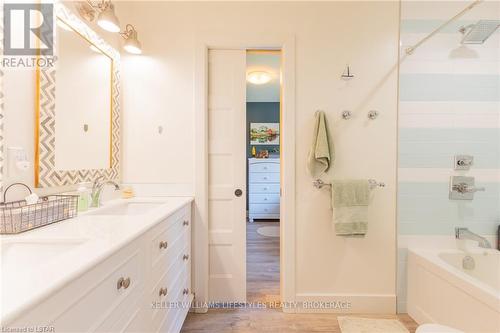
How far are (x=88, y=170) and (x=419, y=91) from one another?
2539 mm

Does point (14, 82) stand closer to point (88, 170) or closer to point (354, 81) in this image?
point (88, 170)

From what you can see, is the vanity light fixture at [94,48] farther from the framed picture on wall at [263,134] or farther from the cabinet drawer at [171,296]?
the framed picture on wall at [263,134]

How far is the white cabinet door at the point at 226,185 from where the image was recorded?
2027mm

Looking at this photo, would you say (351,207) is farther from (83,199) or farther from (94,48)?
(94,48)

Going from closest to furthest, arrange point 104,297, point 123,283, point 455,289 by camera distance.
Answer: point 104,297 < point 123,283 < point 455,289

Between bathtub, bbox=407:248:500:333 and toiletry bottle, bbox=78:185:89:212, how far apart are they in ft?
7.65

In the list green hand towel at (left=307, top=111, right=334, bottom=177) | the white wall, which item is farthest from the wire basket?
green hand towel at (left=307, top=111, right=334, bottom=177)

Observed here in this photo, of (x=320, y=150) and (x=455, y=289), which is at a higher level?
(x=320, y=150)

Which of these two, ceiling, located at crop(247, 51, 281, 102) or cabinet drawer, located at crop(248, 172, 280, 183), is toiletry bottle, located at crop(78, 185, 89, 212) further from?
cabinet drawer, located at crop(248, 172, 280, 183)

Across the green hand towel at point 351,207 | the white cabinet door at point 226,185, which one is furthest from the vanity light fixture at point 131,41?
the green hand towel at point 351,207

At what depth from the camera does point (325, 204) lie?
1.97 m

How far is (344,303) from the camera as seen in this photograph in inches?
77.2

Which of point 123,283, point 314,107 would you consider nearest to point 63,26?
point 123,283

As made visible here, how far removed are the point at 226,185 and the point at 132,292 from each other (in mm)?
1165
